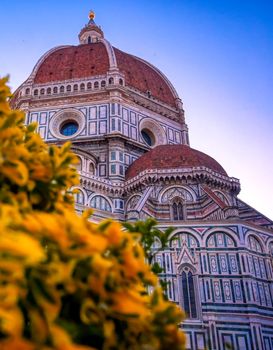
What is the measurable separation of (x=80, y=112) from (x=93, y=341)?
23553mm

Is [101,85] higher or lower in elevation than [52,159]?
higher

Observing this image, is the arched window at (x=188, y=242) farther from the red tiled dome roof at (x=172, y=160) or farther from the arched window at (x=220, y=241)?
the red tiled dome roof at (x=172, y=160)

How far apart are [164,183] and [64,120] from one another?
9596mm

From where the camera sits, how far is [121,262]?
66.6 inches

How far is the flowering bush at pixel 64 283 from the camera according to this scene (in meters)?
1.23

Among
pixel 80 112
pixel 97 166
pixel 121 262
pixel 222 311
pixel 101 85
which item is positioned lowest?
pixel 121 262

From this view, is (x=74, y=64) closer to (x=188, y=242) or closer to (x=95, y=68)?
(x=95, y=68)

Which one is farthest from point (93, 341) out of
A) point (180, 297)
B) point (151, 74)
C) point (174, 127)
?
point (151, 74)

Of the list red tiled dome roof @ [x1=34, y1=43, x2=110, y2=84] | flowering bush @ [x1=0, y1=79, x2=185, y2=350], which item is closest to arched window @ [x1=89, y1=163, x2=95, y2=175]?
red tiled dome roof @ [x1=34, y1=43, x2=110, y2=84]

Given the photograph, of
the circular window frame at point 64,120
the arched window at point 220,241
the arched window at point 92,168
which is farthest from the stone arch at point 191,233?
the circular window frame at point 64,120

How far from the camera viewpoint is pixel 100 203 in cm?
1916

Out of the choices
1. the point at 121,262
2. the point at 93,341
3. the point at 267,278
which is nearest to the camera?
the point at 93,341

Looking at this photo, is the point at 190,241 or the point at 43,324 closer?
the point at 43,324

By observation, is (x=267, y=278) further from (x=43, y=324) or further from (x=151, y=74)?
(x=151, y=74)
